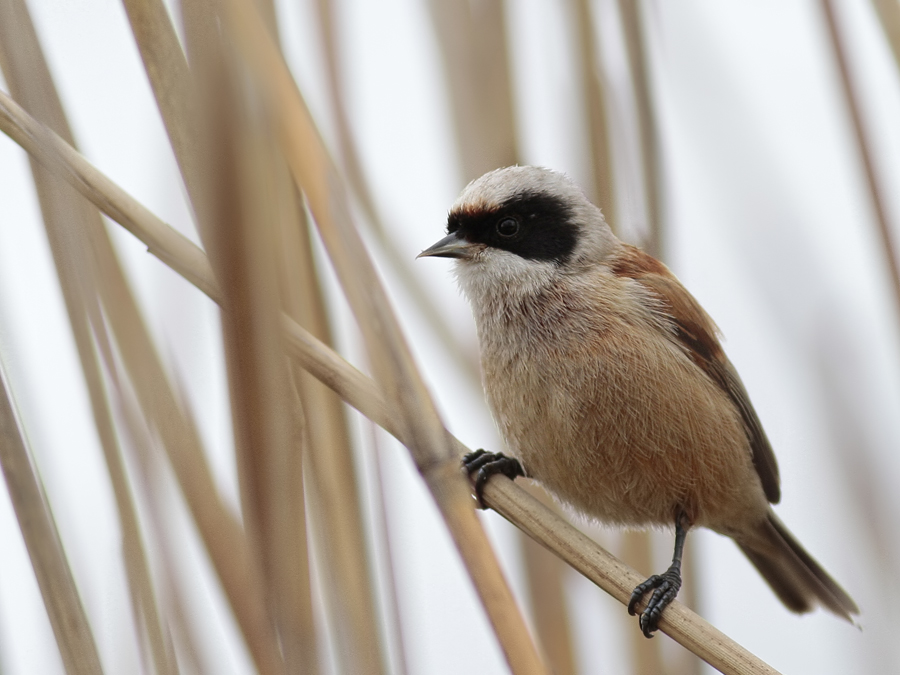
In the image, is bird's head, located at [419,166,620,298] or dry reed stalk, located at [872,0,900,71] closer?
dry reed stalk, located at [872,0,900,71]

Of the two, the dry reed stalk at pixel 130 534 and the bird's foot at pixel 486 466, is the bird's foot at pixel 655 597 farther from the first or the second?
the dry reed stalk at pixel 130 534

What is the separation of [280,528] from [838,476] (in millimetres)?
1626

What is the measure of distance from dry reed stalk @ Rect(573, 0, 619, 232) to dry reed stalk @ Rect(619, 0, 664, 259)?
9cm

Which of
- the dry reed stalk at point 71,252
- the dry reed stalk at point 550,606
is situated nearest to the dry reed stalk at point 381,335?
the dry reed stalk at point 71,252

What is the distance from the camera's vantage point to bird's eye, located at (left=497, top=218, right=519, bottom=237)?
2.63 m

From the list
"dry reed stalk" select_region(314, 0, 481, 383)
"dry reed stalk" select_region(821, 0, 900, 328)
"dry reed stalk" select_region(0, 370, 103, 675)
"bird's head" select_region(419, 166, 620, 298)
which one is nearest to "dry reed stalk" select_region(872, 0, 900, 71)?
"dry reed stalk" select_region(821, 0, 900, 328)

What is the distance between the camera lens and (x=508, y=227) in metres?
2.64

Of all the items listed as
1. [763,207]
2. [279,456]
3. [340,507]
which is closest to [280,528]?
[279,456]

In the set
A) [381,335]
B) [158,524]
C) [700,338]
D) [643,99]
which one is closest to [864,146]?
[643,99]

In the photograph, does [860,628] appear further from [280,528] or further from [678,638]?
[280,528]

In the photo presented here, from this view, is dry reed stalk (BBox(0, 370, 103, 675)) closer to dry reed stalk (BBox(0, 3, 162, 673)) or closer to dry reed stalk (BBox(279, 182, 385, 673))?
dry reed stalk (BBox(0, 3, 162, 673))

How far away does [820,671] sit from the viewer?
2.52 meters

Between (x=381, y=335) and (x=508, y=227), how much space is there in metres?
1.21

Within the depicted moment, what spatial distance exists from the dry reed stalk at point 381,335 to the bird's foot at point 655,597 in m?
0.61
